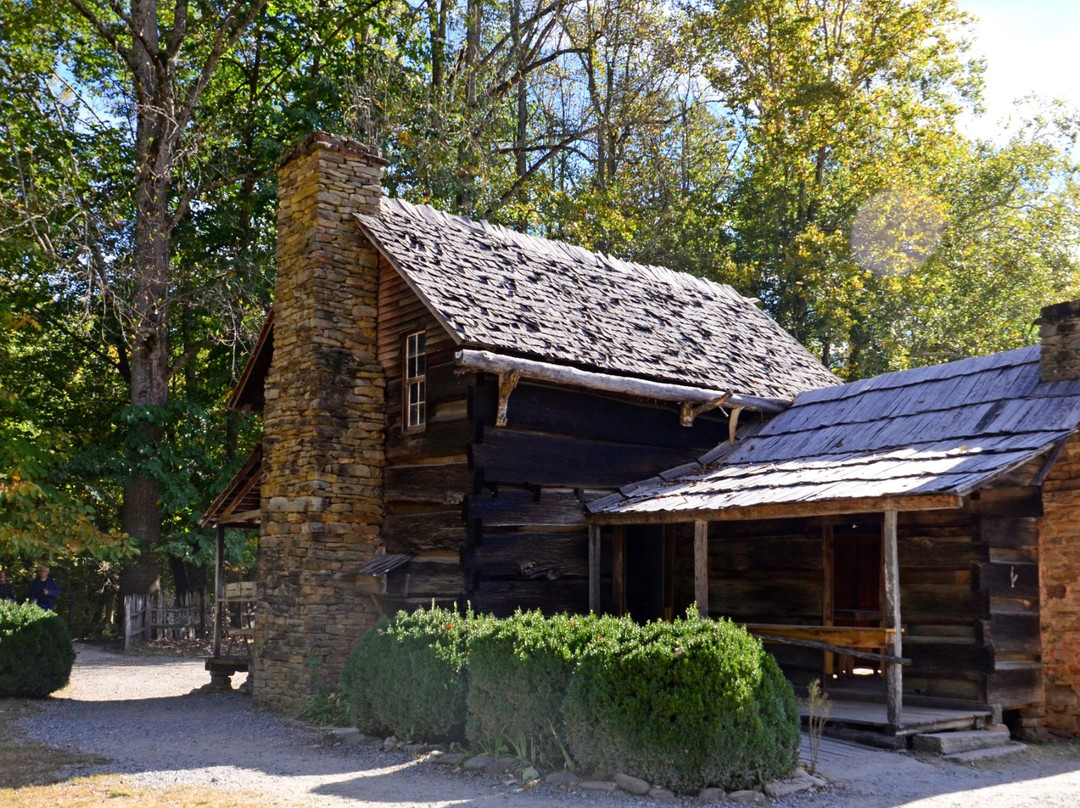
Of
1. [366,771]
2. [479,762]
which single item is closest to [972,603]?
[479,762]

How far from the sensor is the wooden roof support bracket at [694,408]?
14.9m

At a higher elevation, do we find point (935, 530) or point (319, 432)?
point (319, 432)

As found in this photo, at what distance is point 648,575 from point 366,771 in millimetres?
6578

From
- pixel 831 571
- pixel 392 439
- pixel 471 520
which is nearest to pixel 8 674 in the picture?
pixel 392 439

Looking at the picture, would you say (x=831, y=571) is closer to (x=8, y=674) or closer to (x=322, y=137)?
(x=322, y=137)

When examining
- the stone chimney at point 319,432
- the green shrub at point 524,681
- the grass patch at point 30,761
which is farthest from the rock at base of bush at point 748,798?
the stone chimney at point 319,432

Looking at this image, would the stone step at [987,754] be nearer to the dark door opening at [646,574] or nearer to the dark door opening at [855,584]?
the dark door opening at [855,584]

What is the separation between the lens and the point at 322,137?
14578 millimetres

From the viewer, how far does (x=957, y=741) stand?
10.2 metres

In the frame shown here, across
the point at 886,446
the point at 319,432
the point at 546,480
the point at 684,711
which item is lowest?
the point at 684,711

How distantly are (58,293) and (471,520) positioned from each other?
1653 centimetres

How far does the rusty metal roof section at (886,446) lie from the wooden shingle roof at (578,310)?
123 centimetres

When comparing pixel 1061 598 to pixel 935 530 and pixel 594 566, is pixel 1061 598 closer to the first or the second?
pixel 935 530

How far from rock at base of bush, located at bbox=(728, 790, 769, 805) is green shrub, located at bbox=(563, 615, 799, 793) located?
0.11 m
